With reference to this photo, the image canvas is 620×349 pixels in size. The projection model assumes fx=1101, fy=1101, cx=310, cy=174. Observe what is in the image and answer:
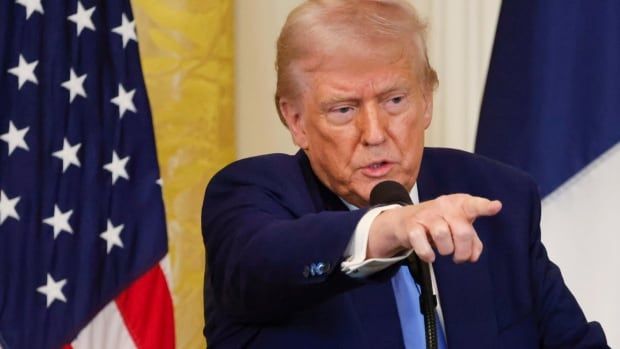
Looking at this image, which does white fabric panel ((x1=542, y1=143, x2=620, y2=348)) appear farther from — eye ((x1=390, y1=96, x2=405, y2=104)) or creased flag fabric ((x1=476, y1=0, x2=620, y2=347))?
eye ((x1=390, y1=96, x2=405, y2=104))

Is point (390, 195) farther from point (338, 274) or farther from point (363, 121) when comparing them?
point (363, 121)

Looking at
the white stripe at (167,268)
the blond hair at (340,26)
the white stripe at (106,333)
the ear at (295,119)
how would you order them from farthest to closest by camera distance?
the white stripe at (167,268) < the white stripe at (106,333) < the ear at (295,119) < the blond hair at (340,26)

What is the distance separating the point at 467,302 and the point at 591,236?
1.12m

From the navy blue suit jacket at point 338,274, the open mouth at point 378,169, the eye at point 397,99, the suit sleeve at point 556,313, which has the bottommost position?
the suit sleeve at point 556,313

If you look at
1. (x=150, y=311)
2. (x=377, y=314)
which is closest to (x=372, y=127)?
(x=377, y=314)

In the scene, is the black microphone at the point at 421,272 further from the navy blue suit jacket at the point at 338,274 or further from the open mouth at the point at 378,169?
the open mouth at the point at 378,169

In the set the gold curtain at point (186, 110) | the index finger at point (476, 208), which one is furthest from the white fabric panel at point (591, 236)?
the index finger at point (476, 208)

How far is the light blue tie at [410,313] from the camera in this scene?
1.97 metres

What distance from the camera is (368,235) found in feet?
5.02

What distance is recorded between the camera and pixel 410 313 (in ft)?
6.57

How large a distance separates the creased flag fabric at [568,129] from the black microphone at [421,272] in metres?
1.48

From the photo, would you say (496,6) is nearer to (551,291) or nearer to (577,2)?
(577,2)

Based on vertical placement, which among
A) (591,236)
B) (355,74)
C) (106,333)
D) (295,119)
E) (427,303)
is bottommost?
(106,333)

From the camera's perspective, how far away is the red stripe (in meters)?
3.12
